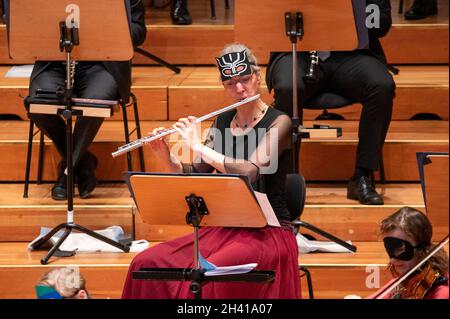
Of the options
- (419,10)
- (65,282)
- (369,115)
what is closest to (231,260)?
(65,282)

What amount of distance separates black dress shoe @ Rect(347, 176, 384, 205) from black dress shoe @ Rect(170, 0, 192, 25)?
167 centimetres

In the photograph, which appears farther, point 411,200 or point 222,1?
point 222,1

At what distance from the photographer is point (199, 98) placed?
5.21 meters

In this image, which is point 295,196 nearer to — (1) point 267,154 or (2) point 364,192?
(1) point 267,154

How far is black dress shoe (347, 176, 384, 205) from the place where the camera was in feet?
14.9

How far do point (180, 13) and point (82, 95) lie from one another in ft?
4.24

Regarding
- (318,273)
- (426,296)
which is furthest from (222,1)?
(426,296)

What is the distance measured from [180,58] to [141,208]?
2.54m

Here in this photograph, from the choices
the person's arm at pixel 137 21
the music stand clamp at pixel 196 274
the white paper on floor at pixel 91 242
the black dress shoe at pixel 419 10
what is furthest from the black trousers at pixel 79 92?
the black dress shoe at pixel 419 10

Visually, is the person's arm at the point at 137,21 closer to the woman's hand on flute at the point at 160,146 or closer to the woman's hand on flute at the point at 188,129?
the woman's hand on flute at the point at 160,146

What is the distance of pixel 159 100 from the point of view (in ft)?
17.2

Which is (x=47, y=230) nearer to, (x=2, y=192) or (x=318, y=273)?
(x=2, y=192)

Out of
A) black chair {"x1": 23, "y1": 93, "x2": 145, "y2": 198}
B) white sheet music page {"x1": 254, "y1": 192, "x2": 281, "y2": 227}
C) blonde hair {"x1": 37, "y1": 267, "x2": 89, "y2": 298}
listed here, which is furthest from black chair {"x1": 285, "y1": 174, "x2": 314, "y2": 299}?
black chair {"x1": 23, "y1": 93, "x2": 145, "y2": 198}

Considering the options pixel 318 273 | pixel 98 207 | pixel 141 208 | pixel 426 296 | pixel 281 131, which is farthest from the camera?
pixel 98 207
